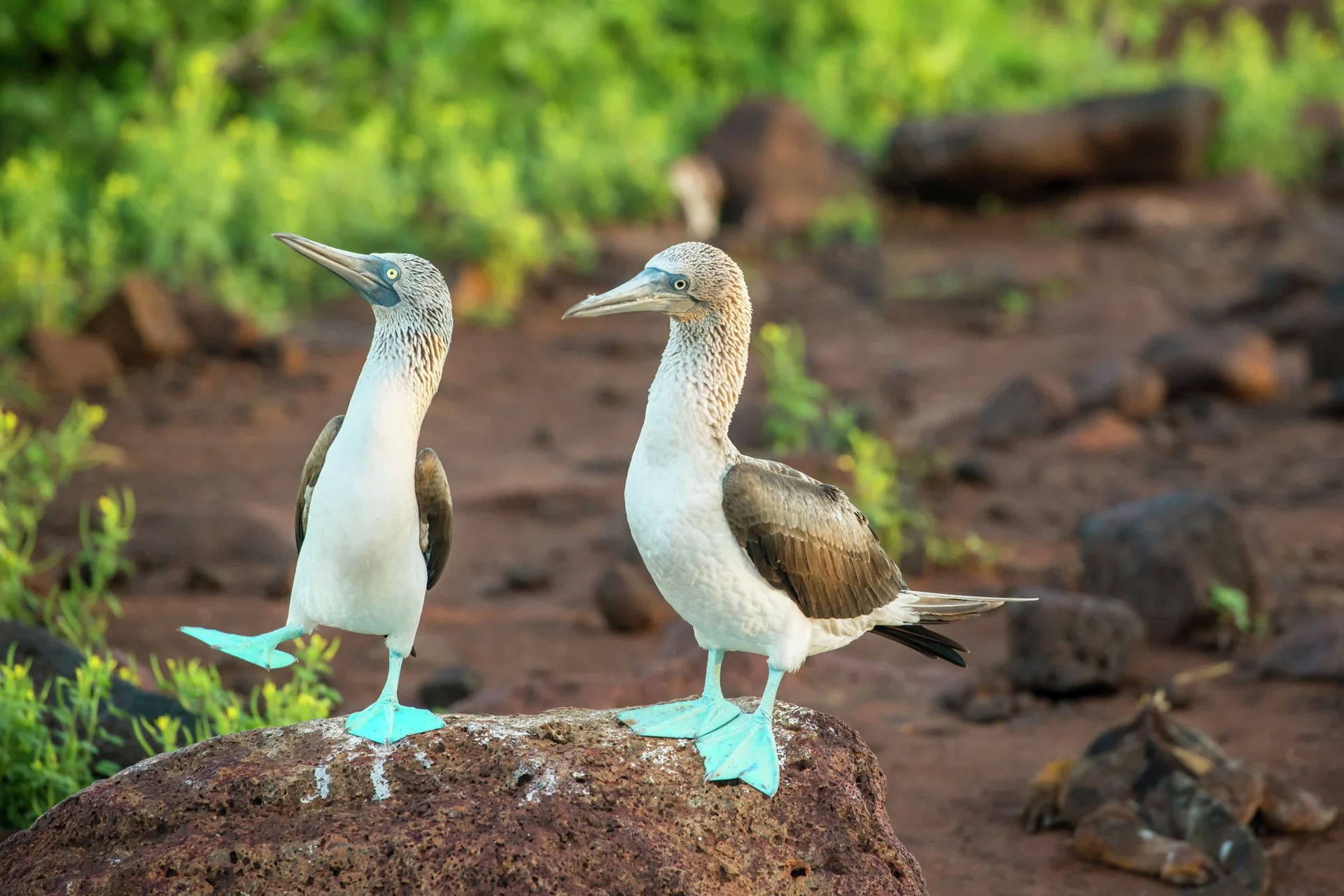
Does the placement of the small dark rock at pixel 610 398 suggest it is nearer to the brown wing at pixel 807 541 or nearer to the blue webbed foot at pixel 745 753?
the brown wing at pixel 807 541

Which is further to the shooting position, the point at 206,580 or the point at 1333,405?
the point at 1333,405

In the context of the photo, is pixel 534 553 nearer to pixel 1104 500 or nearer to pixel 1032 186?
pixel 1104 500

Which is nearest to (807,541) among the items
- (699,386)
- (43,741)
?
(699,386)

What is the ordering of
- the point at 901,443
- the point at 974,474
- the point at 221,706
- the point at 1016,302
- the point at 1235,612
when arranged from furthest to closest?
the point at 1016,302 < the point at 901,443 < the point at 974,474 < the point at 1235,612 < the point at 221,706

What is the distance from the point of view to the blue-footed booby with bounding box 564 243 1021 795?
3.63m

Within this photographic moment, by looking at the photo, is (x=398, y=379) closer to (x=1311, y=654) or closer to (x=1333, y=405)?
(x=1311, y=654)

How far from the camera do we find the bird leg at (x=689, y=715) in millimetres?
3744

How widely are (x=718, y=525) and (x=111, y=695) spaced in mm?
2290

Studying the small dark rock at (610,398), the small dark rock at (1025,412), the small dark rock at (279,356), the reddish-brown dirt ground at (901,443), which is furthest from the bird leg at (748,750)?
the small dark rock at (279,356)

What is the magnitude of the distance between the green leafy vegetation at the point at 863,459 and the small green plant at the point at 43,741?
3.89 metres

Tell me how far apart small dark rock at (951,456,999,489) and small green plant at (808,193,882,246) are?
5.73m

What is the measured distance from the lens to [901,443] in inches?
382

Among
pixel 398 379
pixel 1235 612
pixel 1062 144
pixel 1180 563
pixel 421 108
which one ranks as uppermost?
pixel 1062 144

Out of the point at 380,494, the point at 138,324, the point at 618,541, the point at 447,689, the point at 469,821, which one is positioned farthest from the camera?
the point at 138,324
